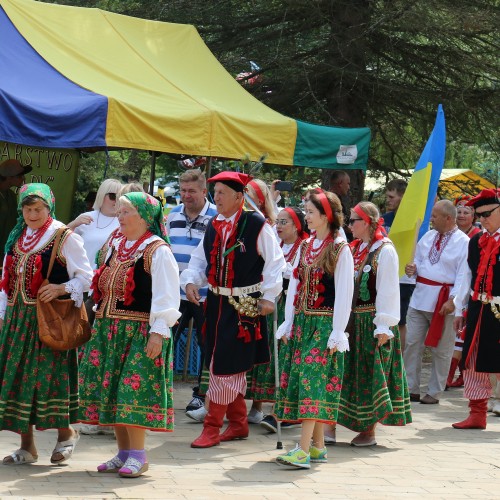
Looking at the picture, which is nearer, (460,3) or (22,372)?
(22,372)

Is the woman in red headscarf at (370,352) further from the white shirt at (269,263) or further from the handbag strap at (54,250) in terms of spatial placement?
the handbag strap at (54,250)

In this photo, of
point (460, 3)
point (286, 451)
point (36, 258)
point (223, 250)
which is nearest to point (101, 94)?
point (223, 250)

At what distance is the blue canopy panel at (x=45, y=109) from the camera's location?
8.20m

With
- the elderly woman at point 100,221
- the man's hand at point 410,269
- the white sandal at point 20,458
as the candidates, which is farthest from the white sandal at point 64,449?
the man's hand at point 410,269

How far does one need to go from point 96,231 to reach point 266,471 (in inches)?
110

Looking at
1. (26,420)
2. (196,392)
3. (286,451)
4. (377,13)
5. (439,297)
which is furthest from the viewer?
(377,13)

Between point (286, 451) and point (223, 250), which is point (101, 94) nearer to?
point (223, 250)

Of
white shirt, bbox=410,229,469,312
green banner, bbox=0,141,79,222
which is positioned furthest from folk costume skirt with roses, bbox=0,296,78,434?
green banner, bbox=0,141,79,222

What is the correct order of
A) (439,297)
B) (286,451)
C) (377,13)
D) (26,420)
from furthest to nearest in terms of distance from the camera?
(377,13)
(439,297)
(286,451)
(26,420)

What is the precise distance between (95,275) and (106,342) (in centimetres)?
42

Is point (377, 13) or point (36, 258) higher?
point (377, 13)

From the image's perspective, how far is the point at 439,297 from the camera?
10016 millimetres

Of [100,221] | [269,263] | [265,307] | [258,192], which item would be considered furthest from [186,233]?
[265,307]

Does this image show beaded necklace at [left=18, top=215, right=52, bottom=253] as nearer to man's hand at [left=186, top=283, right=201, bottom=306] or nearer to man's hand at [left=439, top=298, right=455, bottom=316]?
man's hand at [left=186, top=283, right=201, bottom=306]
